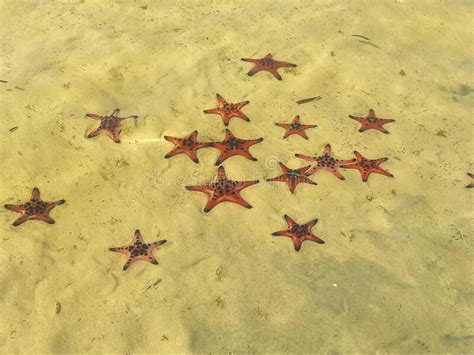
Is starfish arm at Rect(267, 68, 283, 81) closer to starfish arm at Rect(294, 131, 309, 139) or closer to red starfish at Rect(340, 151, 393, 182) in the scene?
starfish arm at Rect(294, 131, 309, 139)

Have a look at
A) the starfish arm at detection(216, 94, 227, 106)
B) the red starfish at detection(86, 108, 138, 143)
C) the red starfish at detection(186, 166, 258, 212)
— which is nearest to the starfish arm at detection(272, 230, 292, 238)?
the red starfish at detection(186, 166, 258, 212)

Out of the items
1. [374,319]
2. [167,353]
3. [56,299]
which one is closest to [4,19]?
[56,299]

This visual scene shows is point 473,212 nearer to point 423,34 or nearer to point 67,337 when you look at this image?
Result: point 423,34

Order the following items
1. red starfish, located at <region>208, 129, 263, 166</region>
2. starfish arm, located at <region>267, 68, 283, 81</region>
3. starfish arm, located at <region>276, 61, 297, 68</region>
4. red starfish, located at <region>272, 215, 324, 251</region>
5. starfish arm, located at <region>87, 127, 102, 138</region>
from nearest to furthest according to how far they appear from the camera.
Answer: red starfish, located at <region>272, 215, 324, 251</region> → red starfish, located at <region>208, 129, 263, 166</region> → starfish arm, located at <region>87, 127, 102, 138</region> → starfish arm, located at <region>267, 68, 283, 81</region> → starfish arm, located at <region>276, 61, 297, 68</region>

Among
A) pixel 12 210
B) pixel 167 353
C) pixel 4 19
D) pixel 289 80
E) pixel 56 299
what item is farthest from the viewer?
pixel 4 19

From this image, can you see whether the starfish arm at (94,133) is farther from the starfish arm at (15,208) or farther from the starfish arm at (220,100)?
the starfish arm at (220,100)
